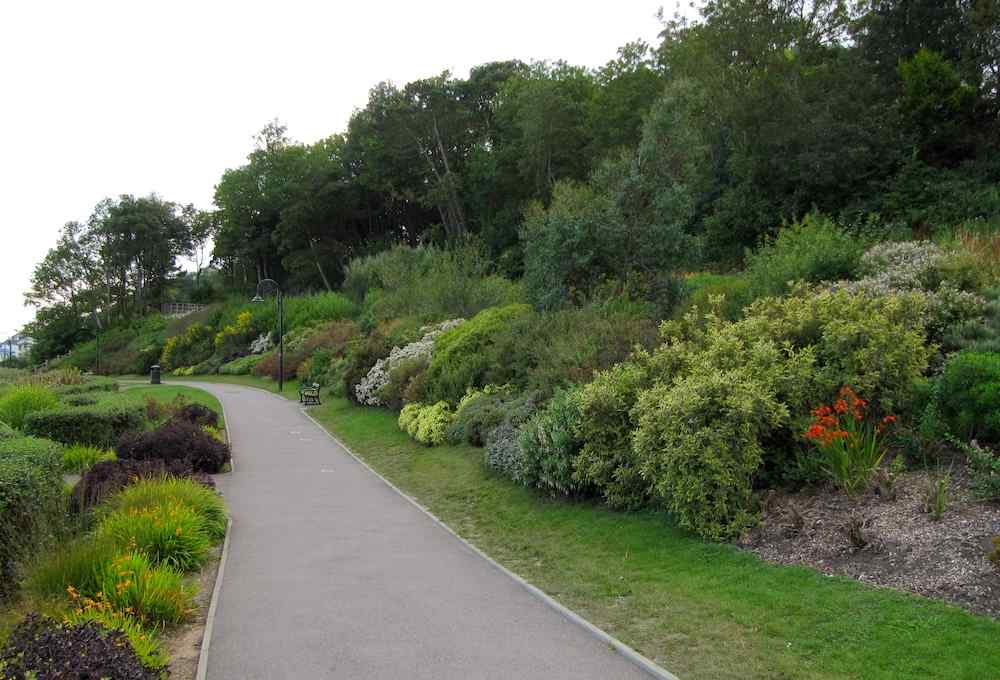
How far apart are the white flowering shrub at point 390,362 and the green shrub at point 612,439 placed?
12.0m

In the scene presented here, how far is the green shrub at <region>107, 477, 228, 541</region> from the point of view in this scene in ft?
29.7

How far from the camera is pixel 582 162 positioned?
43.1m

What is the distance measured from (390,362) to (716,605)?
18.0m

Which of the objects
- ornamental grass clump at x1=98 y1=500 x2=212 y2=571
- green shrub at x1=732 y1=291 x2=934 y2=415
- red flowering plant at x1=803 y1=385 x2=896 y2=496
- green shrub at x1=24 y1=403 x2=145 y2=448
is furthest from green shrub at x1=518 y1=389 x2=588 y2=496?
green shrub at x1=24 y1=403 x2=145 y2=448

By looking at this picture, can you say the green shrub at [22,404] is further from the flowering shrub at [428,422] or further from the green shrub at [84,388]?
the flowering shrub at [428,422]

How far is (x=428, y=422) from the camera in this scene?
55.2 ft

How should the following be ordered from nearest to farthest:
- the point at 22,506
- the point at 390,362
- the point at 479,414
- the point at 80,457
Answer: the point at 22,506, the point at 80,457, the point at 479,414, the point at 390,362

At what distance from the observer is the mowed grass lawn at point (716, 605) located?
5066 millimetres

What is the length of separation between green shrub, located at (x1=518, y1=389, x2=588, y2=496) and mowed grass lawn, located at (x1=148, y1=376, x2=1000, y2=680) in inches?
11.3

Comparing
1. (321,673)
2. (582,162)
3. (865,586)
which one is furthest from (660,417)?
(582,162)

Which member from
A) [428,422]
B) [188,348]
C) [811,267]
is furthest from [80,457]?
[188,348]

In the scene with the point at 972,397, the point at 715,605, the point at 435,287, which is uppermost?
the point at 435,287

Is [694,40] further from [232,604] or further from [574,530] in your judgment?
[232,604]

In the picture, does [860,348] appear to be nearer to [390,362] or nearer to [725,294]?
[725,294]
